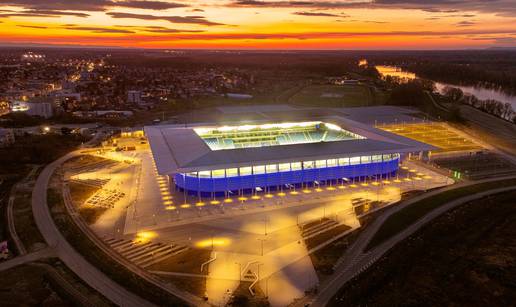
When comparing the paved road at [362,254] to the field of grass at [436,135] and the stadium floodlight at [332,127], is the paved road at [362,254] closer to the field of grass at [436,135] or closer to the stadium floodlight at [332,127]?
the stadium floodlight at [332,127]

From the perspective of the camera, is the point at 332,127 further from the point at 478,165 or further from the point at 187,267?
the point at 187,267

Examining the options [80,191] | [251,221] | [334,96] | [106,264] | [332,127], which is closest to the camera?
[106,264]

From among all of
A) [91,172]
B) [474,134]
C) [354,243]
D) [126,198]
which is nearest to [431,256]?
[354,243]

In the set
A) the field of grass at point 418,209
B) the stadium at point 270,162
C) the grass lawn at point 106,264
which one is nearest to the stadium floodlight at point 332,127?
the stadium at point 270,162

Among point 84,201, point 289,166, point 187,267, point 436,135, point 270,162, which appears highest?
point 270,162

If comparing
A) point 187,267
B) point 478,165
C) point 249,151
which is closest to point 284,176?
point 249,151

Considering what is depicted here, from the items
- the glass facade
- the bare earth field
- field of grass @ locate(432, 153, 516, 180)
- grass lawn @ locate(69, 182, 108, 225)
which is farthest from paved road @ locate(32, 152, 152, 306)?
field of grass @ locate(432, 153, 516, 180)
